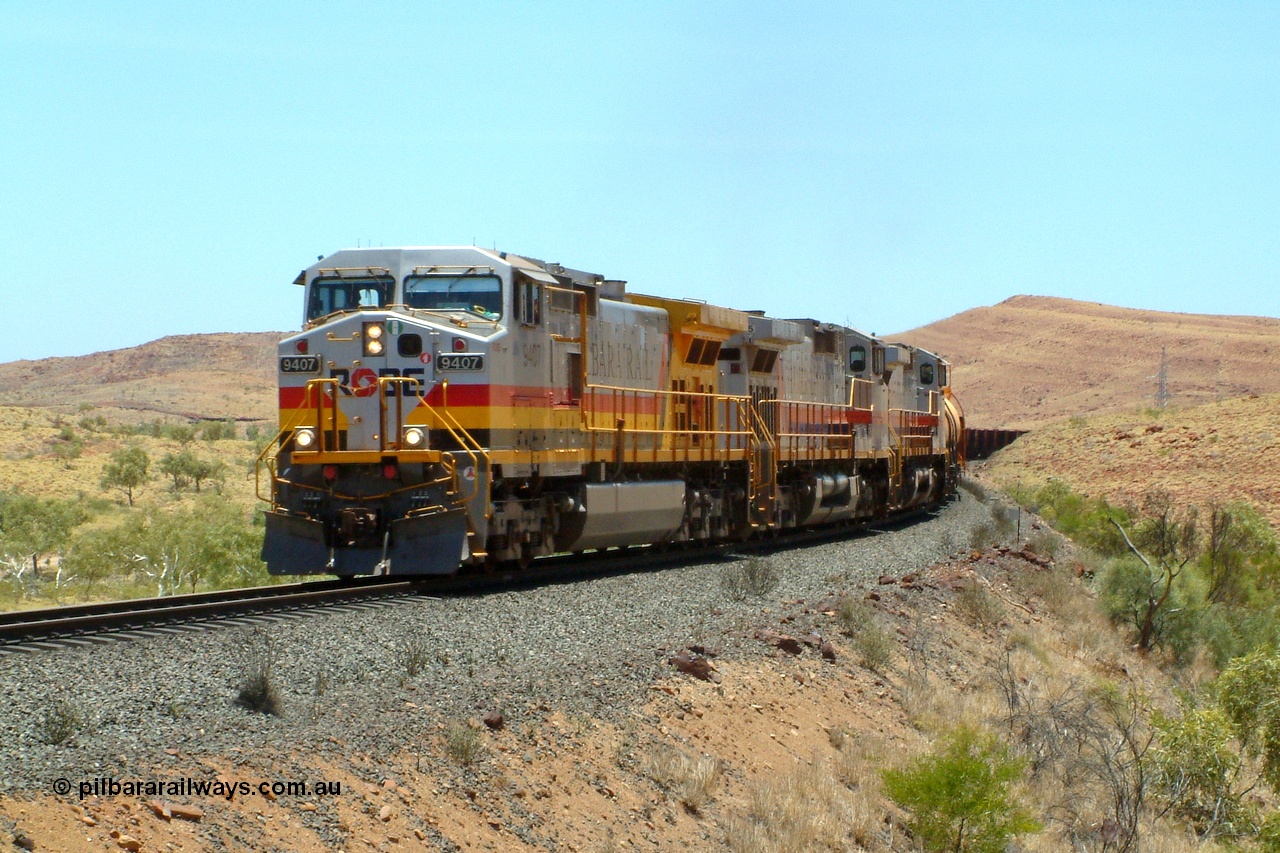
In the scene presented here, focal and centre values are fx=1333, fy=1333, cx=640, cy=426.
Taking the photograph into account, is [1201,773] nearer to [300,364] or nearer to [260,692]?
[260,692]

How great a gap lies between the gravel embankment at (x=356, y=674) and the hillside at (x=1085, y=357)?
319 feet

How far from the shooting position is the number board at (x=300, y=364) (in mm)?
A: 13984

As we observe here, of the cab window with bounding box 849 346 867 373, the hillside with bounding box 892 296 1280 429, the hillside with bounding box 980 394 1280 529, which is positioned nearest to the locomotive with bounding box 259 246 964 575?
the cab window with bounding box 849 346 867 373

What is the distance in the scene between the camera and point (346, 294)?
1462 cm

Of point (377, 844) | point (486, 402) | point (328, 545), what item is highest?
point (486, 402)

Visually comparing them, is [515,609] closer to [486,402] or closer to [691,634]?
[691,634]

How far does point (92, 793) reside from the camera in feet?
19.3

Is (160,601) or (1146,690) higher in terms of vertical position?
(160,601)

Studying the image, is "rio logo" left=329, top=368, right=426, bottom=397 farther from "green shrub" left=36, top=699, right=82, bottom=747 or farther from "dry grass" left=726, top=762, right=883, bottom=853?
"green shrub" left=36, top=699, right=82, bottom=747

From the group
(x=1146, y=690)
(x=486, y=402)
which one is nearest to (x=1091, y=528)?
(x=1146, y=690)

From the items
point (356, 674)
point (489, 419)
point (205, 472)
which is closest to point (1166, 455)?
point (205, 472)

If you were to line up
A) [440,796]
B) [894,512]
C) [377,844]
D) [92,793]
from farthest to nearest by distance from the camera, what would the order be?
[894,512]
[440,796]
[377,844]
[92,793]

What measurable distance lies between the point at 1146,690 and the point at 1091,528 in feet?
52.4

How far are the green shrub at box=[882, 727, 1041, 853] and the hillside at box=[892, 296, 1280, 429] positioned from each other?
3888 inches
